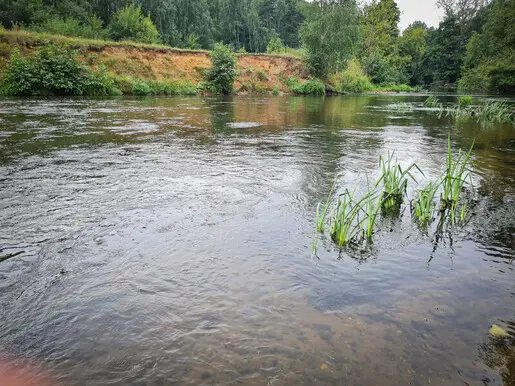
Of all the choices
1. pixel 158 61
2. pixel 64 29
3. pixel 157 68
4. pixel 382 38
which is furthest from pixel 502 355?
pixel 382 38

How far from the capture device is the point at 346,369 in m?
1.92

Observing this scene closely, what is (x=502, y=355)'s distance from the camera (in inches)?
80.1

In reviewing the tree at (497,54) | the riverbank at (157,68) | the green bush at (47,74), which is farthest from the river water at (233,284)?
the tree at (497,54)

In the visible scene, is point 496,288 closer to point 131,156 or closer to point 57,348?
point 57,348

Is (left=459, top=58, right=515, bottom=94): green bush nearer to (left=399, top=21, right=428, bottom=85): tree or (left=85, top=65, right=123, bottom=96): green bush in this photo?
(left=399, top=21, right=428, bottom=85): tree

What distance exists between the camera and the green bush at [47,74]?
19.4m

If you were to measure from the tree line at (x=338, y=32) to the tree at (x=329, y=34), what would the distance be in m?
0.10

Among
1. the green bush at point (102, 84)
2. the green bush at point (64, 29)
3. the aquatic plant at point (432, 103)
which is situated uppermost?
the green bush at point (64, 29)

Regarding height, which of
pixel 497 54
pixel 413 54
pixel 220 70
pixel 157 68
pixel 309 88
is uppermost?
pixel 413 54

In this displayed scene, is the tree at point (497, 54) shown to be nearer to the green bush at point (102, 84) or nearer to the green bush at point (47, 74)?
the green bush at point (102, 84)

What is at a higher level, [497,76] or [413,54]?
[413,54]

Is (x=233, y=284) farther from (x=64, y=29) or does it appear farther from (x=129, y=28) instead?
(x=129, y=28)

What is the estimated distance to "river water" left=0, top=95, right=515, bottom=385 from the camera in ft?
6.38

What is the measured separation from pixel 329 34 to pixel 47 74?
26.4m
